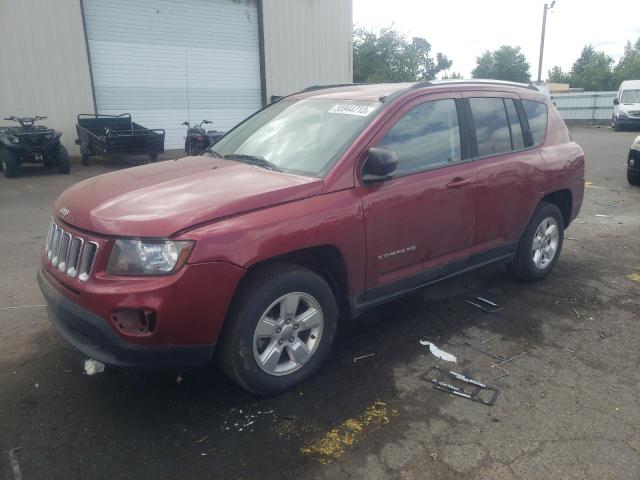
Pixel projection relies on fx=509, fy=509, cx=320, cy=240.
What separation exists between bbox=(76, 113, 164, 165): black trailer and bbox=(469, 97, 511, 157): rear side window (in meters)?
9.82

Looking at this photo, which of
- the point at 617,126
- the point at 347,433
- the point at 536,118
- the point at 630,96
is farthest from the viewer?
the point at 617,126

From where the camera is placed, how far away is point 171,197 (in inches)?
115

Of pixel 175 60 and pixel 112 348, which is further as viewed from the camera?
pixel 175 60

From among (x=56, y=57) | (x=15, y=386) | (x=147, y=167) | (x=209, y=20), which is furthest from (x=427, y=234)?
(x=209, y=20)

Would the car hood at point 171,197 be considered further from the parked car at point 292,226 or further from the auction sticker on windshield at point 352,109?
the auction sticker on windshield at point 352,109

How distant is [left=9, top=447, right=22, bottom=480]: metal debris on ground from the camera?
248 centimetres

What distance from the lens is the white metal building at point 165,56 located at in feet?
41.6

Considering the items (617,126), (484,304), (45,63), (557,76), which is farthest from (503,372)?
(557,76)

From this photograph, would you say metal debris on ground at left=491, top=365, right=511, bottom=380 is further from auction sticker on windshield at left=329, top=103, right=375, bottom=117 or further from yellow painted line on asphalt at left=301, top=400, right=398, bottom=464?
auction sticker on windshield at left=329, top=103, right=375, bottom=117

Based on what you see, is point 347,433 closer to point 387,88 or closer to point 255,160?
point 255,160

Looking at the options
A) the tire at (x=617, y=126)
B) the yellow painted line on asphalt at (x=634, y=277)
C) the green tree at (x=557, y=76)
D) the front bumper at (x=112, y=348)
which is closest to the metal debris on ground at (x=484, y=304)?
the yellow painted line on asphalt at (x=634, y=277)

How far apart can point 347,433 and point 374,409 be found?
0.91 feet

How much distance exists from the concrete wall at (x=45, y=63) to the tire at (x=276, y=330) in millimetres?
12569

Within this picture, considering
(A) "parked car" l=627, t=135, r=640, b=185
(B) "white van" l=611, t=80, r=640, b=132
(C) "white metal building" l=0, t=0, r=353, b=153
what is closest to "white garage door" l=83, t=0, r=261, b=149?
(C) "white metal building" l=0, t=0, r=353, b=153
